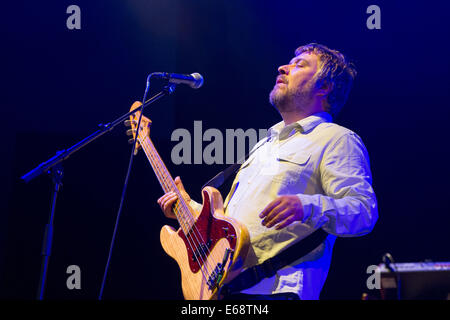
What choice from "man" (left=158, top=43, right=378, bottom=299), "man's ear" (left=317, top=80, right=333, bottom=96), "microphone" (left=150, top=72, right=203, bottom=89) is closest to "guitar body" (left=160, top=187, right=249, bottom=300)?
"man" (left=158, top=43, right=378, bottom=299)

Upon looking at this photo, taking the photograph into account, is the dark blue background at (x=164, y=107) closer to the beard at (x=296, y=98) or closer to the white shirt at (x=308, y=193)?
the beard at (x=296, y=98)

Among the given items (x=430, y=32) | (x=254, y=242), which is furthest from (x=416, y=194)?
(x=254, y=242)

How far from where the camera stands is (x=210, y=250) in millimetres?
2004

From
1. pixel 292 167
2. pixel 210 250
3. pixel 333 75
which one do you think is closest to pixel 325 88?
pixel 333 75

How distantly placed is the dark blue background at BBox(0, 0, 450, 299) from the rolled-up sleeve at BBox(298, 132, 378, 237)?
1054mm

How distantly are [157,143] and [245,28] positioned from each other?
3.77 feet

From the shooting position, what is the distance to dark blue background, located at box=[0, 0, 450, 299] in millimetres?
3068

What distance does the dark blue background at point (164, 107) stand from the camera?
3068 millimetres

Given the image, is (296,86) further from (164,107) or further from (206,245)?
(164,107)

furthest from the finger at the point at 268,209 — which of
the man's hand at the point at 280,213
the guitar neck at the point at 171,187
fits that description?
the guitar neck at the point at 171,187

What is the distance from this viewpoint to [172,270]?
3451 millimetres

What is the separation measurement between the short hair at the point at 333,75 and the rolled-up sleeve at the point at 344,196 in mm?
500

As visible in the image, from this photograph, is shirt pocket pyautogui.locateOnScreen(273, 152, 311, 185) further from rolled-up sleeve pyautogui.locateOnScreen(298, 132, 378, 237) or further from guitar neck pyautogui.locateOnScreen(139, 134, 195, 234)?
guitar neck pyautogui.locateOnScreen(139, 134, 195, 234)

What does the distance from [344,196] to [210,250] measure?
650 mm
